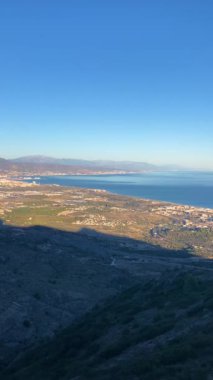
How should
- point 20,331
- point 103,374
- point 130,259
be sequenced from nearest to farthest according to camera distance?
point 103,374 < point 20,331 < point 130,259

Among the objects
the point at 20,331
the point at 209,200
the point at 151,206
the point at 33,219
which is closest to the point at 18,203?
the point at 33,219

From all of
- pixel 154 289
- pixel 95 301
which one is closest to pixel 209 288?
pixel 154 289

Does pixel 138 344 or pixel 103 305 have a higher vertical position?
pixel 138 344

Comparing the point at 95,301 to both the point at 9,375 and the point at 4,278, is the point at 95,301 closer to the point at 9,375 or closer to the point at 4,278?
the point at 4,278

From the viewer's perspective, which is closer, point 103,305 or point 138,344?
point 138,344

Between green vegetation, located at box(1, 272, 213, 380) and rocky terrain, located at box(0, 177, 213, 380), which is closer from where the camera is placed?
green vegetation, located at box(1, 272, 213, 380)

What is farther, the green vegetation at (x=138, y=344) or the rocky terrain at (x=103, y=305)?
the rocky terrain at (x=103, y=305)

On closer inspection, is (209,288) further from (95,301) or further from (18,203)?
(18,203)

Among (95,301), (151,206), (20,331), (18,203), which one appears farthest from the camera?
(151,206)

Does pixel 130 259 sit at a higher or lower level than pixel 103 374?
lower

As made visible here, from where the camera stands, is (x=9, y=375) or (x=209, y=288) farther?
(x=209, y=288)
